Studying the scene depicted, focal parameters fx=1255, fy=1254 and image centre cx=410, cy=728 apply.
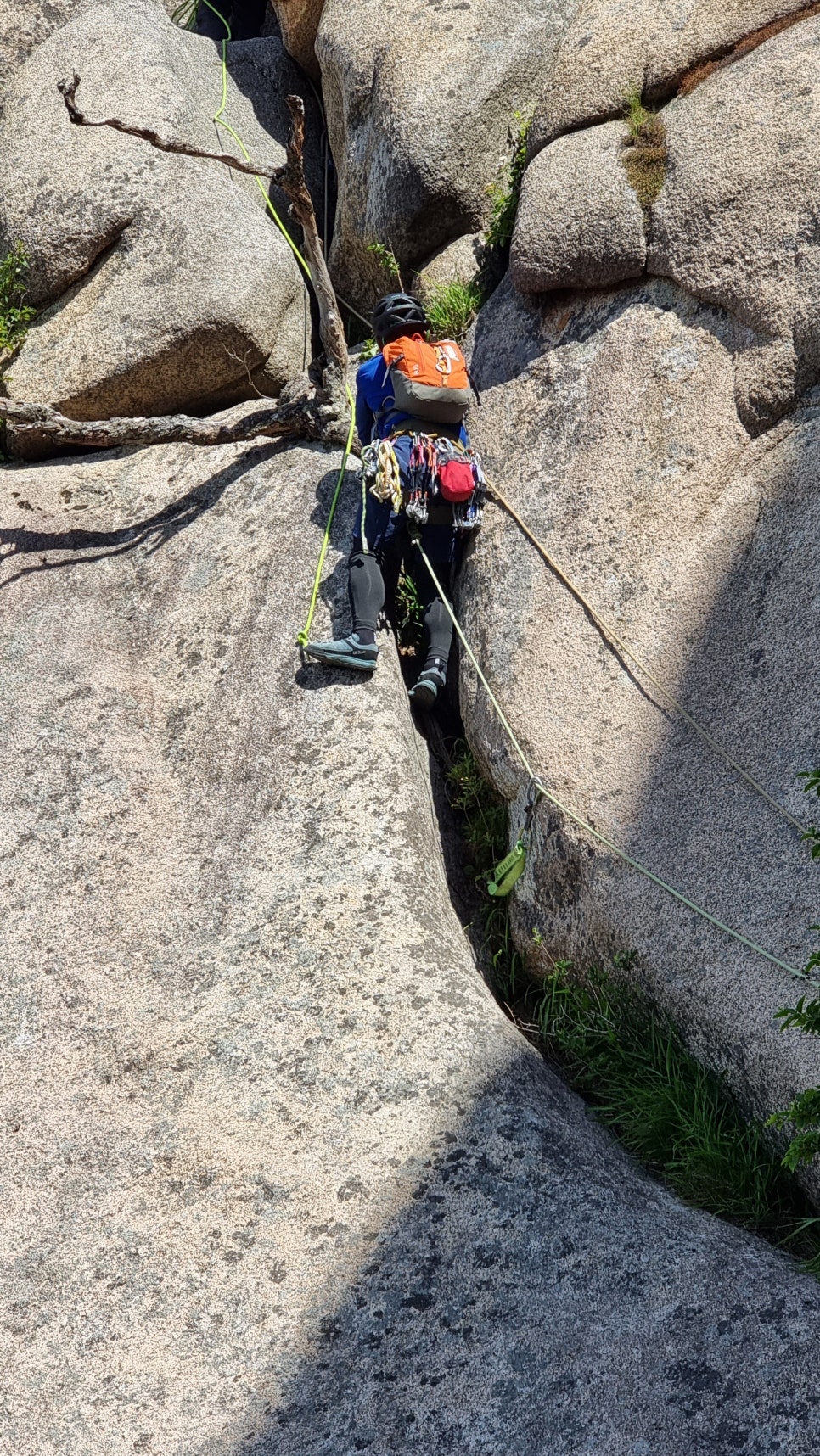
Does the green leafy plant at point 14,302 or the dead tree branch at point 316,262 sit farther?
the green leafy plant at point 14,302

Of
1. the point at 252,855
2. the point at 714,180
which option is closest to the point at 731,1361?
the point at 252,855

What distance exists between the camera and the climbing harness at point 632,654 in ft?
14.9

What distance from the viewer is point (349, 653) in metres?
5.79

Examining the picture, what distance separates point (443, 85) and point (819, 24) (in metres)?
2.55

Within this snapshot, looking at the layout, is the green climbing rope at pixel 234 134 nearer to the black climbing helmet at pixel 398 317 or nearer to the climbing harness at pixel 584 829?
the black climbing helmet at pixel 398 317

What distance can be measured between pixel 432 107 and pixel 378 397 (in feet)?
8.11

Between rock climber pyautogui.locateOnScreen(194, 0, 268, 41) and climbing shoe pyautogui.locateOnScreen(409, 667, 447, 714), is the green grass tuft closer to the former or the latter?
climbing shoe pyautogui.locateOnScreen(409, 667, 447, 714)

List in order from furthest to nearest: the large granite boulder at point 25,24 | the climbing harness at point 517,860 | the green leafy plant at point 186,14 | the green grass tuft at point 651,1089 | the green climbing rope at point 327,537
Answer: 1. the green leafy plant at point 186,14
2. the large granite boulder at point 25,24
3. the green climbing rope at point 327,537
4. the climbing harness at point 517,860
5. the green grass tuft at point 651,1089

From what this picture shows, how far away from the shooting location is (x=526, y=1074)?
4.43m

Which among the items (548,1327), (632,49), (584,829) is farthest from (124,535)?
(548,1327)

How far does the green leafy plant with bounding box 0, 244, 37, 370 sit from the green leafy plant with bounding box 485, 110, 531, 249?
292 cm

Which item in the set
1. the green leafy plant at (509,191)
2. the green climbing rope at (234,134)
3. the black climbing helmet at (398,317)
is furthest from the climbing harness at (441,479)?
the green climbing rope at (234,134)

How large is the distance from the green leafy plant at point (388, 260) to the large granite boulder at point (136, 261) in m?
0.52

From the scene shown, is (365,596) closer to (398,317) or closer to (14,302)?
(398,317)
